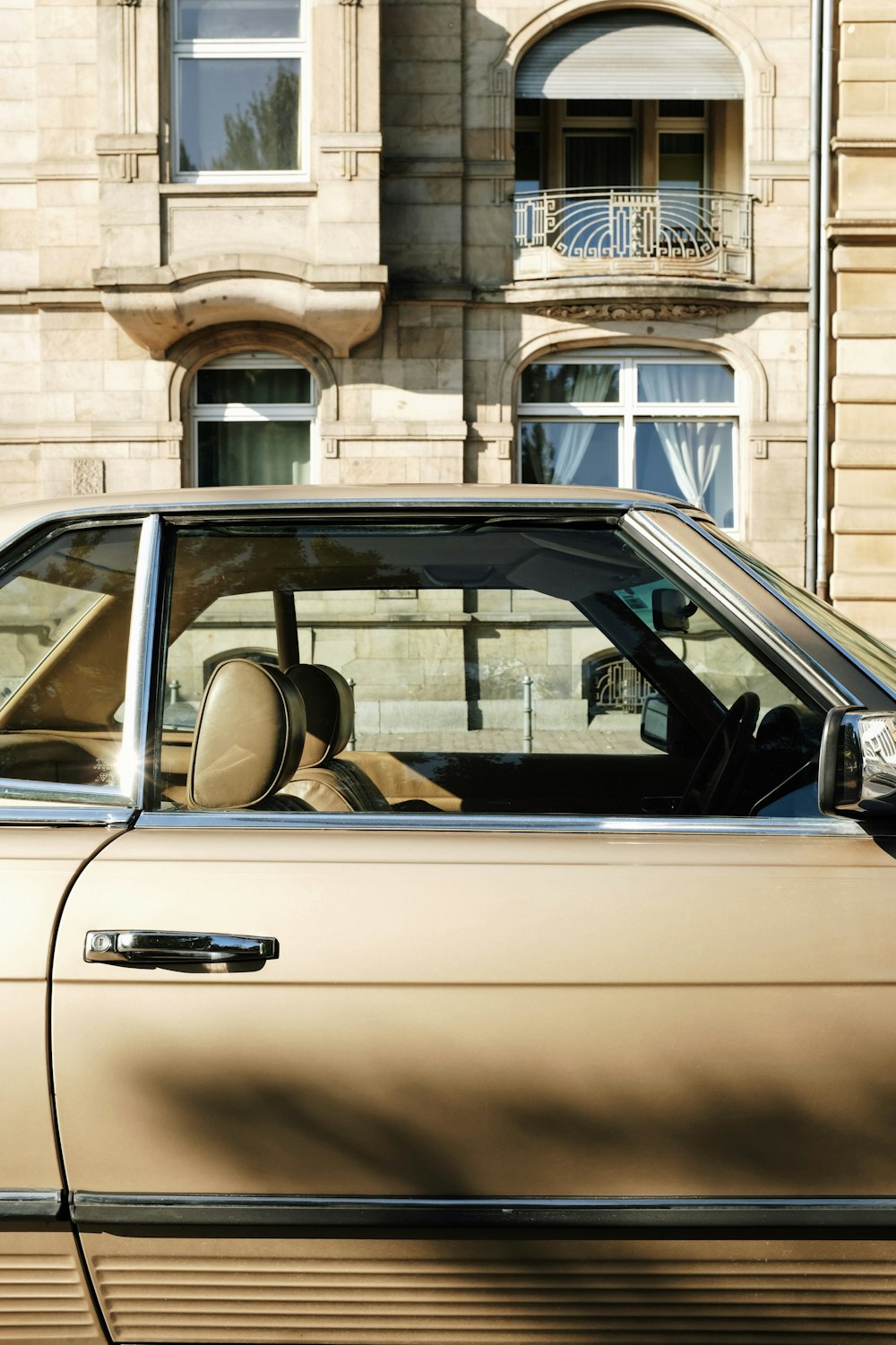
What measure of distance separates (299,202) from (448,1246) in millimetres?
12145

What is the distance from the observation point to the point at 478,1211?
158 centimetres

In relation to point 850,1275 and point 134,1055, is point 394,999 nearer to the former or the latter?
point 134,1055

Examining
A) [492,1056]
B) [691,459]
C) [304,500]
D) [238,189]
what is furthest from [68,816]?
[691,459]

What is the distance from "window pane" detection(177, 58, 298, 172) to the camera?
12.6m

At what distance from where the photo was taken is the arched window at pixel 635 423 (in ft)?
44.5

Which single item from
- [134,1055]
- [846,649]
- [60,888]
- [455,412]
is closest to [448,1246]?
[134,1055]

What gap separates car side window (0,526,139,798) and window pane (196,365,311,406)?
37.8 feet

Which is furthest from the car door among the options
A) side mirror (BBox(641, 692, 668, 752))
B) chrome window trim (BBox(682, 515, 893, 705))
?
side mirror (BBox(641, 692, 668, 752))

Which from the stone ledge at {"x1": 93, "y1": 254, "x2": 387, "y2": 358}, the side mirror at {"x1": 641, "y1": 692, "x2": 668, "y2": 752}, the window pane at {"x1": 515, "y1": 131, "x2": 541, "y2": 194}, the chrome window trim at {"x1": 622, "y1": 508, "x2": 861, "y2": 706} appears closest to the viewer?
the chrome window trim at {"x1": 622, "y1": 508, "x2": 861, "y2": 706}

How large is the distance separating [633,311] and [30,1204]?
12.6 m

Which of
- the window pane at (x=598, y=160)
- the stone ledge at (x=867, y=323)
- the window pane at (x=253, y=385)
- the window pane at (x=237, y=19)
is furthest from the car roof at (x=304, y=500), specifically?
the window pane at (x=598, y=160)

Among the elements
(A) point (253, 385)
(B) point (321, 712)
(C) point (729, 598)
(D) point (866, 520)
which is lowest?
(B) point (321, 712)

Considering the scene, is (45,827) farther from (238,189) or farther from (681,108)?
(681,108)

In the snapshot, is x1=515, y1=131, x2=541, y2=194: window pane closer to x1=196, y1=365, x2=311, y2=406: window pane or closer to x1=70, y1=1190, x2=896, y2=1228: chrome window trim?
x1=196, y1=365, x2=311, y2=406: window pane
